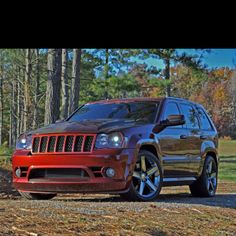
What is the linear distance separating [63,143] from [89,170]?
23.6 inches

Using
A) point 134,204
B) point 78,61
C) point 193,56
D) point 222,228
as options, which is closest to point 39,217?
point 134,204

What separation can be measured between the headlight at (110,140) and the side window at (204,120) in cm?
308

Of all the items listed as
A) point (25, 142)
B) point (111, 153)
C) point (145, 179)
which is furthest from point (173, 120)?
point (25, 142)

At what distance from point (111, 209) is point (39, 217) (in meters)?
1.09

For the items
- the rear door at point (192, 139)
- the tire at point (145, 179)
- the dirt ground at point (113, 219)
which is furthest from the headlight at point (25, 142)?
the rear door at point (192, 139)

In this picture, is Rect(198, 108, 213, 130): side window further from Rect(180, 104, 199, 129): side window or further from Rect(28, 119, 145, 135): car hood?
Rect(28, 119, 145, 135): car hood

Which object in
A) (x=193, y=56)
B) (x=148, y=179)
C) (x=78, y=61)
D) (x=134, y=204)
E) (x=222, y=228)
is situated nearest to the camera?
(x=222, y=228)

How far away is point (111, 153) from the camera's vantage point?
25.2ft

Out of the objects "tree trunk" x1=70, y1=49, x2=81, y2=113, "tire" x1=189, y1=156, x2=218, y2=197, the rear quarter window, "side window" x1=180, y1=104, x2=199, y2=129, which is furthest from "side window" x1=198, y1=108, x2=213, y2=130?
"tree trunk" x1=70, y1=49, x2=81, y2=113

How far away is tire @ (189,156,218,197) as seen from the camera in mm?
10008

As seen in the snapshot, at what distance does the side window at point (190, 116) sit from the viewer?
990cm
